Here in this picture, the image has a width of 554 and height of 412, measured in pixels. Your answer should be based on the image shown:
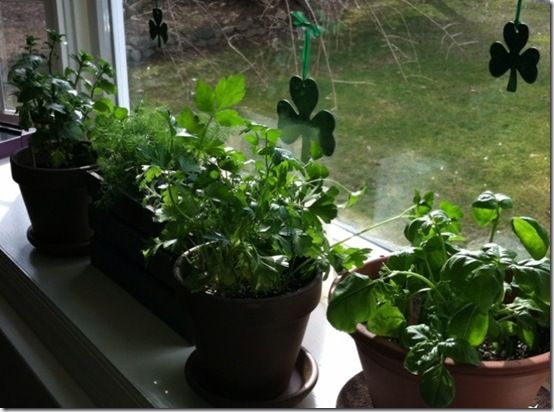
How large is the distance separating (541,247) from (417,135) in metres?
0.31

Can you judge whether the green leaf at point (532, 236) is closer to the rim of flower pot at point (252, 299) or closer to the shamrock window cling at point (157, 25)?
the rim of flower pot at point (252, 299)

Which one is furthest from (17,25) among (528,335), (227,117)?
(528,335)

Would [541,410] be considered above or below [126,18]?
below

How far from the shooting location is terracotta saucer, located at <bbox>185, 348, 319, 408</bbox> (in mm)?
871

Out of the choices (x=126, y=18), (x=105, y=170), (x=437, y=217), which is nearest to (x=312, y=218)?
(x=437, y=217)

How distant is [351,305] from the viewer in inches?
28.1

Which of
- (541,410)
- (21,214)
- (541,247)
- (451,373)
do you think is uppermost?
(541,247)

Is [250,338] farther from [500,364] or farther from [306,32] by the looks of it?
[306,32]

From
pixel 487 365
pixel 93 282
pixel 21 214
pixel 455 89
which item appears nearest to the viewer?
pixel 487 365

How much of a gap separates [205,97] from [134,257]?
40 centimetres

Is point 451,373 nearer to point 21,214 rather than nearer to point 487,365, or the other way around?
point 487,365

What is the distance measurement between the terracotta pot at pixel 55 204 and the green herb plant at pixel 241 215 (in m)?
0.39

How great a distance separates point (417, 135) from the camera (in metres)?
0.97

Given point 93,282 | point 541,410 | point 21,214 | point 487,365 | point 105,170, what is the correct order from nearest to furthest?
1. point 487,365
2. point 541,410
3. point 105,170
4. point 93,282
5. point 21,214
